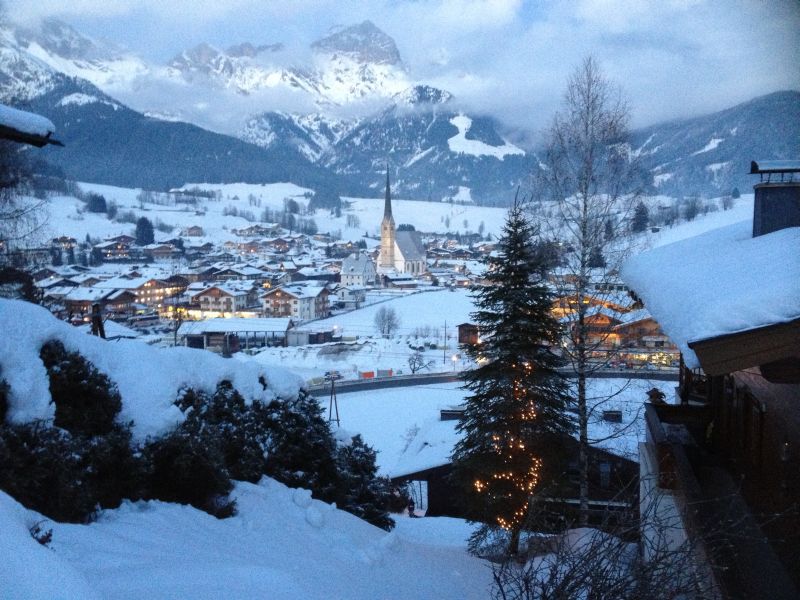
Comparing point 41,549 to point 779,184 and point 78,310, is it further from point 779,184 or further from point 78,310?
point 78,310

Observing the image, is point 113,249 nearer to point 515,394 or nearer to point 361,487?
point 361,487

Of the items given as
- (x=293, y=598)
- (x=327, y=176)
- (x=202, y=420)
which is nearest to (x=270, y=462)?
(x=202, y=420)

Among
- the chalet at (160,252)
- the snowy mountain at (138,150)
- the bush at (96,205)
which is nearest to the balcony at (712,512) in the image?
the chalet at (160,252)

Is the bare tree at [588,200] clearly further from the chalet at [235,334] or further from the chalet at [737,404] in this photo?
the chalet at [235,334]

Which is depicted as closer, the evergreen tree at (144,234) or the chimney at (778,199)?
the chimney at (778,199)

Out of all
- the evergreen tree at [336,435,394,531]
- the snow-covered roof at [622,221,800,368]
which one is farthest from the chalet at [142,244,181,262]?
the snow-covered roof at [622,221,800,368]

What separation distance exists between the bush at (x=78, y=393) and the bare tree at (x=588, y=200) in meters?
4.55

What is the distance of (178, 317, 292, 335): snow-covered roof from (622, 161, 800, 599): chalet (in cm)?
2767

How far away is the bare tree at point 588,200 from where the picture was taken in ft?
21.0

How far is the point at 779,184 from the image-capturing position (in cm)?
397

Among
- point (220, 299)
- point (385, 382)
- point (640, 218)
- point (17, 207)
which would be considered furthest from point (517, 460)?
point (220, 299)

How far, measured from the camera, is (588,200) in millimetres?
6422

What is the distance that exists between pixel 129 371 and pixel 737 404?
15.4 feet

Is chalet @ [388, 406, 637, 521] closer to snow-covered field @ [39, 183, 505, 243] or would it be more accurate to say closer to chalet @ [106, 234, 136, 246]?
chalet @ [106, 234, 136, 246]
